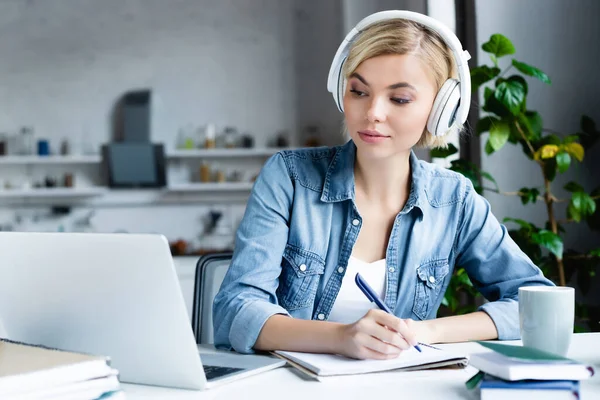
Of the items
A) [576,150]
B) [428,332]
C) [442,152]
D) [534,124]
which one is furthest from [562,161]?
[428,332]

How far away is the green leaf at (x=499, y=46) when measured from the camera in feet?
7.72

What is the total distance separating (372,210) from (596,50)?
5.09 ft

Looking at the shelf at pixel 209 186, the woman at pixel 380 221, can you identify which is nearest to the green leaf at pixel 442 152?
the woman at pixel 380 221

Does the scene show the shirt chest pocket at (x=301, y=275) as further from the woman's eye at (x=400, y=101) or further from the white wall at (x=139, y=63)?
the white wall at (x=139, y=63)

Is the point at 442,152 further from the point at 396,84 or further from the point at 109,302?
the point at 109,302

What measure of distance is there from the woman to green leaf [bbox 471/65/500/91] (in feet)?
2.94

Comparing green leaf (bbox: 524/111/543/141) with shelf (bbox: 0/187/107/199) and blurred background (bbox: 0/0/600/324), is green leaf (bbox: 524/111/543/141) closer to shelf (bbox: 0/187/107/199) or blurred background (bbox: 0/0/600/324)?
blurred background (bbox: 0/0/600/324)

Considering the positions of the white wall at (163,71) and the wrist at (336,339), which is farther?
the white wall at (163,71)

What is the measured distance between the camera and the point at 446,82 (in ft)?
4.62

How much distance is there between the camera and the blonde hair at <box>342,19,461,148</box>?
1377mm

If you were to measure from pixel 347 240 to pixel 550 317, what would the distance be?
51 cm

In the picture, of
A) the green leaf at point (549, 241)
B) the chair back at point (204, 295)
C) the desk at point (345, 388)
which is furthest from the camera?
the green leaf at point (549, 241)

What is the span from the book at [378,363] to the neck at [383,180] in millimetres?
495

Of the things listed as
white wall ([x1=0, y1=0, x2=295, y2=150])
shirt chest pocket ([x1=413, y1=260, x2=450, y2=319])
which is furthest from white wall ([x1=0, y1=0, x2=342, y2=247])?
shirt chest pocket ([x1=413, y1=260, x2=450, y2=319])
